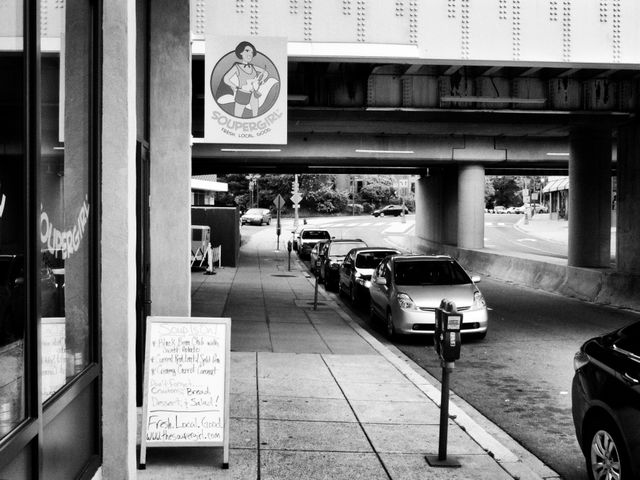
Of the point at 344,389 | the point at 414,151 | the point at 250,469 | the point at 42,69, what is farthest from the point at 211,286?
the point at 42,69

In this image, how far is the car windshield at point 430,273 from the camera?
45.1 ft

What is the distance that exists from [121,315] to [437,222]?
3435 centimetres

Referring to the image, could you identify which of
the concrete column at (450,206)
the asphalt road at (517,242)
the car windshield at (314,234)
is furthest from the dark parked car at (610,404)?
the asphalt road at (517,242)

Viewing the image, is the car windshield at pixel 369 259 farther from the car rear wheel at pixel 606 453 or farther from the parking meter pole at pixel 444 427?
the car rear wheel at pixel 606 453

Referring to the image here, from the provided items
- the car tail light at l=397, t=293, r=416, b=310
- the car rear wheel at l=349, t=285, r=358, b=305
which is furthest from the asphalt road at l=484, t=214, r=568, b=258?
the car tail light at l=397, t=293, r=416, b=310

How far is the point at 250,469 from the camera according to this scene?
5941 mm

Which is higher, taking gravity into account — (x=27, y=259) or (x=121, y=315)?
(x=27, y=259)

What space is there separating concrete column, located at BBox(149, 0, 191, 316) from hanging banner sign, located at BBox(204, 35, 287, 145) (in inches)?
59.7

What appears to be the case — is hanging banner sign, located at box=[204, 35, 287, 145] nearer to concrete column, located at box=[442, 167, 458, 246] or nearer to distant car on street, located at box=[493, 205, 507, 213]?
concrete column, located at box=[442, 167, 458, 246]

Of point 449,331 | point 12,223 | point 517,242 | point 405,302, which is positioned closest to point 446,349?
point 449,331

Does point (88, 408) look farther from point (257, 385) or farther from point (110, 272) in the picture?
point (257, 385)

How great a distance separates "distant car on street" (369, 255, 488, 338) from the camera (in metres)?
12.7

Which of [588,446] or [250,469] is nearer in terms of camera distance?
[588,446]

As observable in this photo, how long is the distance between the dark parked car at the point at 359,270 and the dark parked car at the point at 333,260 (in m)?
2.02
